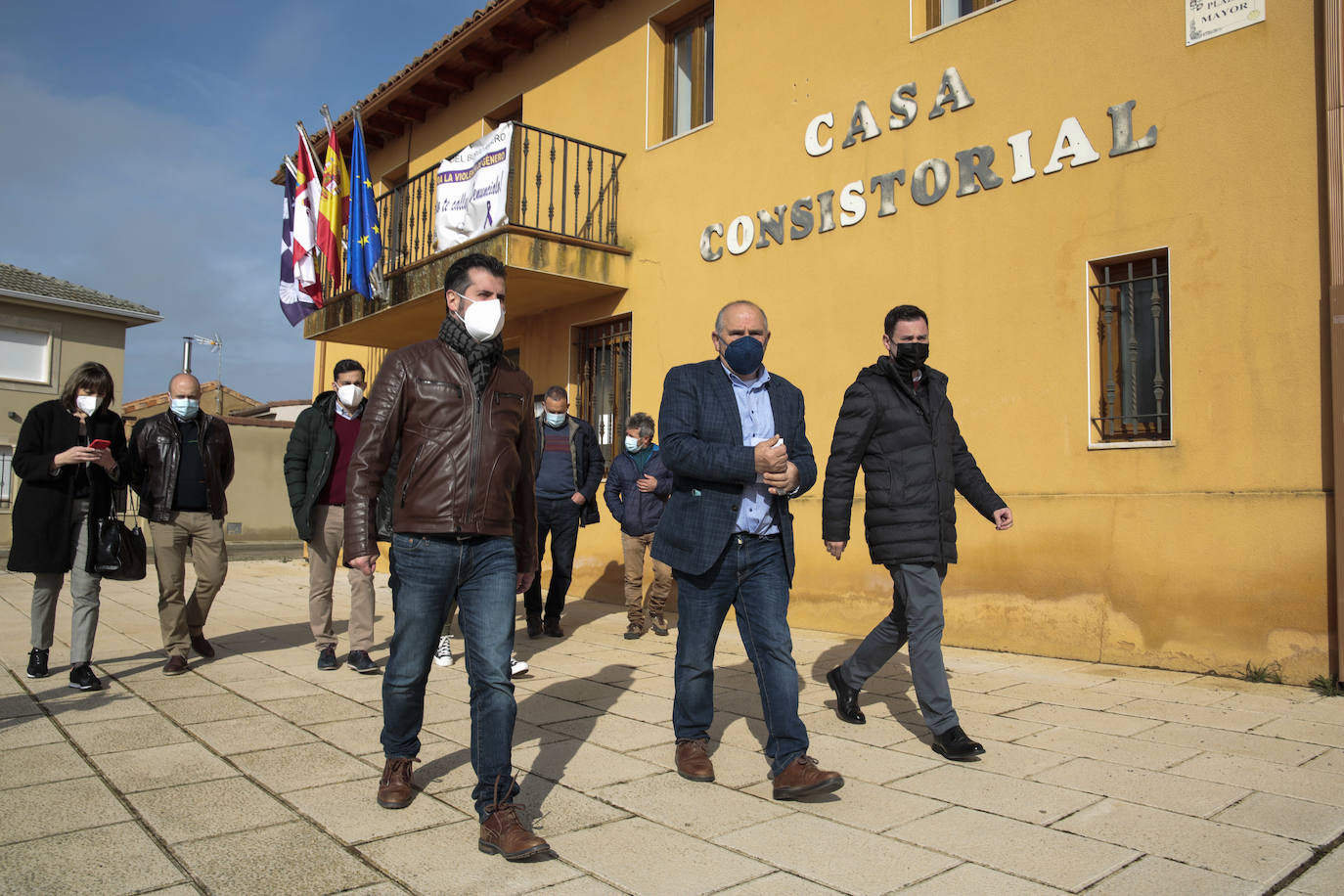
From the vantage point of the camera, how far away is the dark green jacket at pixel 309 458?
6.07 m

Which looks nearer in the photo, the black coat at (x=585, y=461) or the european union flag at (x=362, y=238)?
the black coat at (x=585, y=461)

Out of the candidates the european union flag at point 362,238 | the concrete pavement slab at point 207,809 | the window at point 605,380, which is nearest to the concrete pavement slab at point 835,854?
the concrete pavement slab at point 207,809

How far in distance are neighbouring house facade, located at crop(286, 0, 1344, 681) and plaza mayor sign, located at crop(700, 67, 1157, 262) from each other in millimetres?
22

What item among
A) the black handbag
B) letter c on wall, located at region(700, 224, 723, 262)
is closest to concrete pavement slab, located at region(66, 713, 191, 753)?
the black handbag

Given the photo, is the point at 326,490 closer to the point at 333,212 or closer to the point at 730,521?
the point at 730,521

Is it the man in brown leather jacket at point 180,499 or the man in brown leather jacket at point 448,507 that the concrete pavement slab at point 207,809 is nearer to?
the man in brown leather jacket at point 448,507

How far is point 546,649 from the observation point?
6.83 m

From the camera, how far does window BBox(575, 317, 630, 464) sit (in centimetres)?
1043

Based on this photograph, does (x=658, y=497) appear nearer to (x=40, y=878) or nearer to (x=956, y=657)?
(x=956, y=657)

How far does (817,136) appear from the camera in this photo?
8.23m

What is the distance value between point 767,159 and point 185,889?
7.51 m

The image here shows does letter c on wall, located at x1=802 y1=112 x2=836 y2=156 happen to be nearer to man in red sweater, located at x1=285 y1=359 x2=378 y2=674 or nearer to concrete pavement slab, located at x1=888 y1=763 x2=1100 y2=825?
man in red sweater, located at x1=285 y1=359 x2=378 y2=674

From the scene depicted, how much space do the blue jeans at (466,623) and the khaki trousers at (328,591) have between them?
112 inches

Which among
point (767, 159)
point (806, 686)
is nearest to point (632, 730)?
point (806, 686)
